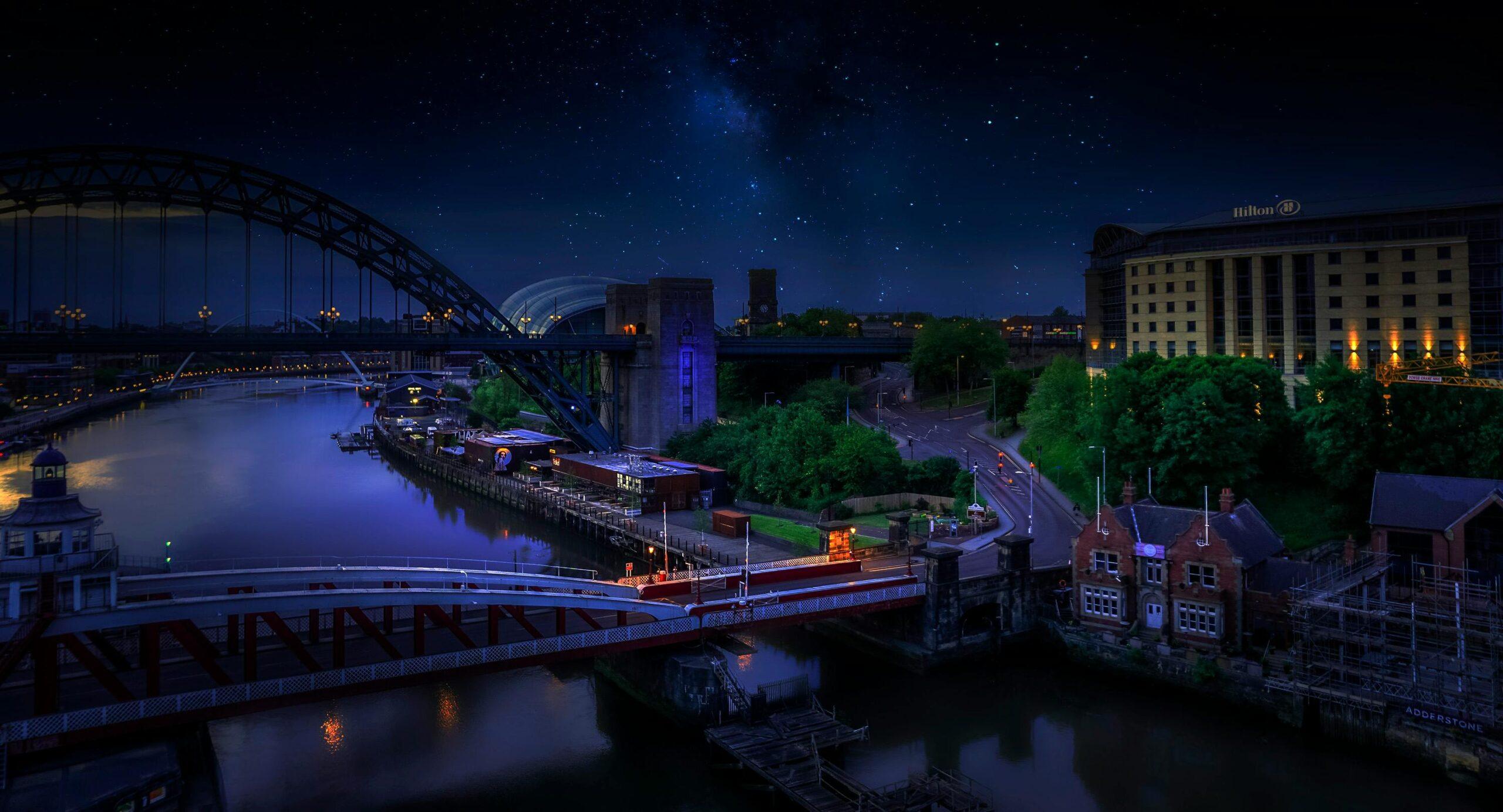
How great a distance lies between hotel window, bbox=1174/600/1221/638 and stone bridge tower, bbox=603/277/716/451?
4737cm

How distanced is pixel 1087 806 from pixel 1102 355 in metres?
63.0

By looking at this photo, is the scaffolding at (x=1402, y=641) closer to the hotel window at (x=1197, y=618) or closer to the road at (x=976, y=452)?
the hotel window at (x=1197, y=618)

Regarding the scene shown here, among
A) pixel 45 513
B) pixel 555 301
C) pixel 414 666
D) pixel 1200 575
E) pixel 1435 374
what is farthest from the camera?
pixel 555 301

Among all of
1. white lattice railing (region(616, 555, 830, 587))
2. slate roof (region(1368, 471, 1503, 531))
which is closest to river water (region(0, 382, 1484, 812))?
white lattice railing (region(616, 555, 830, 587))

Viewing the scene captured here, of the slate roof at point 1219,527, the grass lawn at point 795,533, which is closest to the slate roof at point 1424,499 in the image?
the slate roof at point 1219,527

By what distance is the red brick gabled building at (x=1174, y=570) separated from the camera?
34562mm

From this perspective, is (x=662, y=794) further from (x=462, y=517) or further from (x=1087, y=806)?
(x=462, y=517)

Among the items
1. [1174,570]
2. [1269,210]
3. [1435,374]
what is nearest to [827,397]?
[1269,210]

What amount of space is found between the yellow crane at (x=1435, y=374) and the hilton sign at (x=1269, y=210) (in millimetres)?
21937

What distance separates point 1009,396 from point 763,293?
108301 millimetres

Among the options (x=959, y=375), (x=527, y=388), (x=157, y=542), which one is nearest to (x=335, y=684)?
(x=157, y=542)

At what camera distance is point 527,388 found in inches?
3061

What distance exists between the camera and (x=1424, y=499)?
116 feet

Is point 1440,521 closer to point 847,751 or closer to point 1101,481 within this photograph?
point 1101,481
